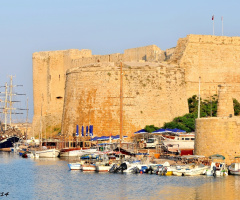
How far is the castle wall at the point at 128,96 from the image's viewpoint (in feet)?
152

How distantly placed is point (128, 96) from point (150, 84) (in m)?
1.73

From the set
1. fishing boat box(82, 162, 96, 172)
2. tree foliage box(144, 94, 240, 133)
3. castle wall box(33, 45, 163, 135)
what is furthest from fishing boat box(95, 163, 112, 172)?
castle wall box(33, 45, 163, 135)

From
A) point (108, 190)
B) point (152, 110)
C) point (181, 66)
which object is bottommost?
point (108, 190)

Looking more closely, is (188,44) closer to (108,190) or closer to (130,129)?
(130,129)

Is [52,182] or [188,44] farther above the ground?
[188,44]

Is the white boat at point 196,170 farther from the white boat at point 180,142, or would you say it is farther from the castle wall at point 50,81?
the castle wall at point 50,81

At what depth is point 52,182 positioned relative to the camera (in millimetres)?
32750

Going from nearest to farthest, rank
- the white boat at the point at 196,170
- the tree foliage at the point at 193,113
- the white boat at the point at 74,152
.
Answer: the white boat at the point at 196,170 < the white boat at the point at 74,152 < the tree foliage at the point at 193,113

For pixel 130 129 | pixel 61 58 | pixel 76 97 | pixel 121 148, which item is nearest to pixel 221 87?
pixel 121 148

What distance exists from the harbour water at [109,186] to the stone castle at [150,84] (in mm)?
10026

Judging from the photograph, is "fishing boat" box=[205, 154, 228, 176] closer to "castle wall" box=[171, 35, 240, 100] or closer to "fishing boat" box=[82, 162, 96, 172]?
"fishing boat" box=[82, 162, 96, 172]

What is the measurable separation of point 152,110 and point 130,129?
78.2 inches

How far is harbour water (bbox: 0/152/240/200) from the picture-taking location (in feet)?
93.4

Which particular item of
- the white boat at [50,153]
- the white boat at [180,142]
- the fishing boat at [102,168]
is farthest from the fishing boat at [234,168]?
the white boat at [50,153]
